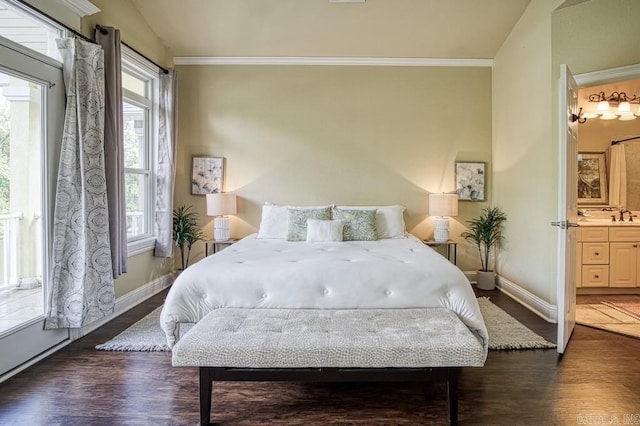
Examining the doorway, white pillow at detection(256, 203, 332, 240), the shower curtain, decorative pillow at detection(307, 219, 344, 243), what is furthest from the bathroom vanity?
white pillow at detection(256, 203, 332, 240)

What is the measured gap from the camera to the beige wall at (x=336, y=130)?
491 centimetres

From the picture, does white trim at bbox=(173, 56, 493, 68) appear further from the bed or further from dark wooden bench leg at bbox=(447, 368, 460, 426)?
dark wooden bench leg at bbox=(447, 368, 460, 426)

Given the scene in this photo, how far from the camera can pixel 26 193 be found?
8.77ft

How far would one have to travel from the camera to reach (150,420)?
1982mm

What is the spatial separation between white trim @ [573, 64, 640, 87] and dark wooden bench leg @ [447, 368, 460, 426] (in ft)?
9.58

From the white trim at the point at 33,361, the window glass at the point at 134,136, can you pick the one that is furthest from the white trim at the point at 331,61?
the white trim at the point at 33,361

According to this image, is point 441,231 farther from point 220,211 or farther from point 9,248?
point 9,248

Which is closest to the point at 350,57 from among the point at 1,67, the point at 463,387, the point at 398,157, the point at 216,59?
the point at 398,157

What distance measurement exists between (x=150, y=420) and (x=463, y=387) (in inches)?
70.5

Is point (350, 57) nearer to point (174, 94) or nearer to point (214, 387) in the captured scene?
point (174, 94)

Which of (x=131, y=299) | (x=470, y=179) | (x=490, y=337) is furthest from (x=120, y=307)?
(x=470, y=179)

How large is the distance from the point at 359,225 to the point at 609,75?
2575mm

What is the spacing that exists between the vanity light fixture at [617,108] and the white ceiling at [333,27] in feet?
4.34

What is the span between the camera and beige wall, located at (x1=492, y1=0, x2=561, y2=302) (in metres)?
3.60
